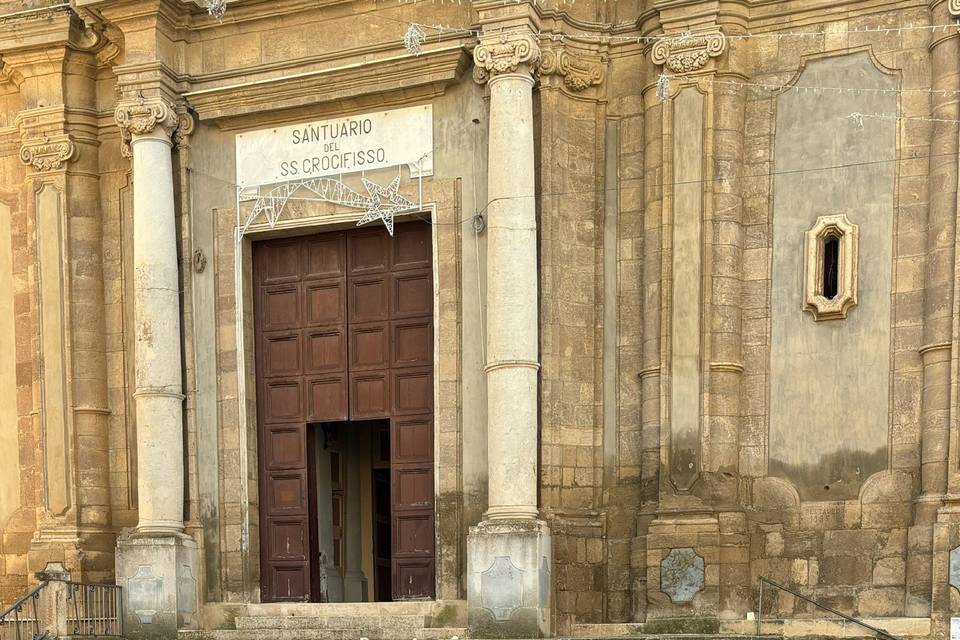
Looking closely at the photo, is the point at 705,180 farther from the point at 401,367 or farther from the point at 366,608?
the point at 366,608

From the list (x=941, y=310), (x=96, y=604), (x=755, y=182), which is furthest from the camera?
(x=96, y=604)

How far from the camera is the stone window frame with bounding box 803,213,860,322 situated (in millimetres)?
12609

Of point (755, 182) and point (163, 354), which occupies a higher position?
point (755, 182)

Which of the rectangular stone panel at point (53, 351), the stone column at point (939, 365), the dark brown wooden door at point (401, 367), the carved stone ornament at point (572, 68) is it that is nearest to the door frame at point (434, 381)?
the dark brown wooden door at point (401, 367)

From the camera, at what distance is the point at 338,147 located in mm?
14508

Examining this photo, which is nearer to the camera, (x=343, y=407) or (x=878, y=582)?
(x=878, y=582)

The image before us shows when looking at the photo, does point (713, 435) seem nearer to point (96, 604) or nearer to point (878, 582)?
point (878, 582)

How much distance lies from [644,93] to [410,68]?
93.4 inches

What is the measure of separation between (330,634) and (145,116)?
5.73 m

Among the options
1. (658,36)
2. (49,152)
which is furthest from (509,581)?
(49,152)

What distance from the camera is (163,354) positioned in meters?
14.5

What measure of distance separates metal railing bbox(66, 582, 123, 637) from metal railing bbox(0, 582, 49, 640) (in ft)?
1.13

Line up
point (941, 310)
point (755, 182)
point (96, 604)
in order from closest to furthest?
1. point (941, 310)
2. point (755, 182)
3. point (96, 604)

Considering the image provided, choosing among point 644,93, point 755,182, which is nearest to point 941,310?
point 755,182
